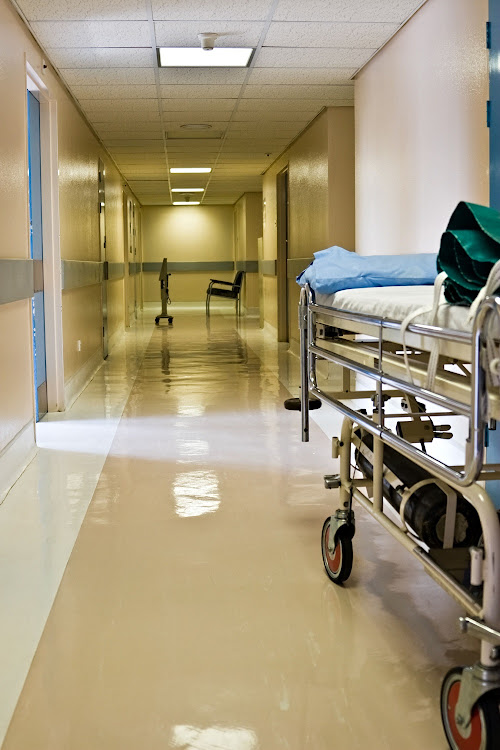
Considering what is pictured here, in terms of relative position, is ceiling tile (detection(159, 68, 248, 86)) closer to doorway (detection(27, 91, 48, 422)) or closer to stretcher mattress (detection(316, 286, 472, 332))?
doorway (detection(27, 91, 48, 422))

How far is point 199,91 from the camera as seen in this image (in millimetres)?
7211

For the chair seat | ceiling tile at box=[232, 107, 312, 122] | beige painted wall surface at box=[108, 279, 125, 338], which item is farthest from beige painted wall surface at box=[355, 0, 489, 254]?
the chair seat

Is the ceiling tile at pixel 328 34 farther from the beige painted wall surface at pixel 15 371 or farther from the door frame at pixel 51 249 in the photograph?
the beige painted wall surface at pixel 15 371

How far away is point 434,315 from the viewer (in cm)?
190

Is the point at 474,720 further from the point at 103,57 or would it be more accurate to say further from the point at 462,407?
the point at 103,57

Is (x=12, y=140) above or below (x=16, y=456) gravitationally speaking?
above

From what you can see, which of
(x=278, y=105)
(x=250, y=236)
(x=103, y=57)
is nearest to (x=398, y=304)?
(x=103, y=57)

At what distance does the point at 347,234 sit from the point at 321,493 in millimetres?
4374

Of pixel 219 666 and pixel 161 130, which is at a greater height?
pixel 161 130

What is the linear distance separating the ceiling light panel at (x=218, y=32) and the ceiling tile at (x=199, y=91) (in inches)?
47.1

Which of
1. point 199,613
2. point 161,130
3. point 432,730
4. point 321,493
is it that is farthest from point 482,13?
point 161,130

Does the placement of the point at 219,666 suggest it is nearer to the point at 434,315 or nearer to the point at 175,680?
the point at 175,680

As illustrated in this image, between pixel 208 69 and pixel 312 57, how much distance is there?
82 cm

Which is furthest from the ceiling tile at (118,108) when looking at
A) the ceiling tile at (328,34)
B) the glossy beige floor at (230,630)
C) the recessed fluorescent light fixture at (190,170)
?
the recessed fluorescent light fixture at (190,170)
